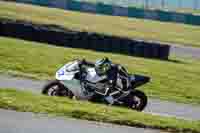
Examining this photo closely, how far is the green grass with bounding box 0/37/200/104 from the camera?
19.8 m

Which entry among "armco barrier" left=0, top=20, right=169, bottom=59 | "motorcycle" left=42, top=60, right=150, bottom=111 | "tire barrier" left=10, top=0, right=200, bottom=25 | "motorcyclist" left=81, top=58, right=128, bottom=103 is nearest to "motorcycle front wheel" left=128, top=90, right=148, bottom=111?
"motorcycle" left=42, top=60, right=150, bottom=111

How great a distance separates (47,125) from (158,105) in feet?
22.8

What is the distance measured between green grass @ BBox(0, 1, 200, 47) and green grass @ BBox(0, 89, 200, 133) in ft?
97.8

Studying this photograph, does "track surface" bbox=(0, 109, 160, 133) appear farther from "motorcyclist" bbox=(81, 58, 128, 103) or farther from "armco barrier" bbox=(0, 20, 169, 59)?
"armco barrier" bbox=(0, 20, 169, 59)

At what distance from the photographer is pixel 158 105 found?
16.6 meters

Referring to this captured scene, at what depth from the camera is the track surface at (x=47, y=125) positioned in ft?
31.9

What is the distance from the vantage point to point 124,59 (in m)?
25.4

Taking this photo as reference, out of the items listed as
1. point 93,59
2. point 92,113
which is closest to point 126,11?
point 93,59

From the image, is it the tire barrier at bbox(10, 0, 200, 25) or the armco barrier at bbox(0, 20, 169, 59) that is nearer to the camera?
the armco barrier at bbox(0, 20, 169, 59)

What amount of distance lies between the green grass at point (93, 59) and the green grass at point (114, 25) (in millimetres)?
16225

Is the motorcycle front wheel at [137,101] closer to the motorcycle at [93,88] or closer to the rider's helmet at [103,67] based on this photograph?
the motorcycle at [93,88]

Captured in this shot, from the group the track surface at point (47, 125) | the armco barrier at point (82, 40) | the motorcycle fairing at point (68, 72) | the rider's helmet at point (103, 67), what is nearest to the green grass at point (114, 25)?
the armco barrier at point (82, 40)

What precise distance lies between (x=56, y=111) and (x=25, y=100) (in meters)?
0.94

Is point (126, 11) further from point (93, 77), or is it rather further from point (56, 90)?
point (56, 90)
